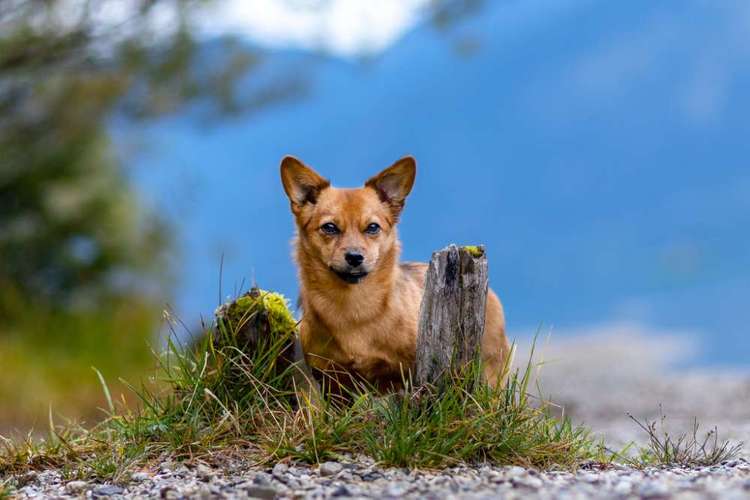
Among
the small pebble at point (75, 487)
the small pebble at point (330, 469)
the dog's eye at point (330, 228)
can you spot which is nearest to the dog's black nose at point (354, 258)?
the dog's eye at point (330, 228)

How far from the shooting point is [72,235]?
18.0 meters

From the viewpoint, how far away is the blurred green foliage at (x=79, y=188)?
43.2ft

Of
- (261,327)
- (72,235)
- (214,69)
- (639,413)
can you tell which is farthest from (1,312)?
(261,327)

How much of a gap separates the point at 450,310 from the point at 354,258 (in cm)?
65

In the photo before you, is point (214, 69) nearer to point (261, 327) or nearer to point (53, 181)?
point (53, 181)

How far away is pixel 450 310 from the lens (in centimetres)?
583

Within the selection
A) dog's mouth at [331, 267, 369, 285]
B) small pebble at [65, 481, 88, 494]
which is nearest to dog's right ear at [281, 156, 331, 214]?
dog's mouth at [331, 267, 369, 285]

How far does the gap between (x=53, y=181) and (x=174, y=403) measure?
1315 cm

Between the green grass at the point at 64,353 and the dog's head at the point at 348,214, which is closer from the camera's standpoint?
the dog's head at the point at 348,214

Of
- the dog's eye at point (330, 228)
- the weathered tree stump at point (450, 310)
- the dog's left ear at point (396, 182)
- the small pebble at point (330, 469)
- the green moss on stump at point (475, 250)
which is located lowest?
the small pebble at point (330, 469)

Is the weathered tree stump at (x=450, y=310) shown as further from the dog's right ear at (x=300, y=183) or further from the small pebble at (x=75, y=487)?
the small pebble at (x=75, y=487)

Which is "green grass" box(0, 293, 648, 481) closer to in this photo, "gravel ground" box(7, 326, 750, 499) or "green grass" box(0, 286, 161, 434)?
"gravel ground" box(7, 326, 750, 499)

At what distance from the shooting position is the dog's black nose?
228 inches

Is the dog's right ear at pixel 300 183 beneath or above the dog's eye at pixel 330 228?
above
